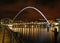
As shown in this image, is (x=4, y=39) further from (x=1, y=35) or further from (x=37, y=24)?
(x=37, y=24)

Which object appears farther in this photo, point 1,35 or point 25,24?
point 25,24

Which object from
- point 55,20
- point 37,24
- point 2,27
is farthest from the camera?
point 37,24

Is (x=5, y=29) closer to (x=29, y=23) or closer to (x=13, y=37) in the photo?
(x=13, y=37)

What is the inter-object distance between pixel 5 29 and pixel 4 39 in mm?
735

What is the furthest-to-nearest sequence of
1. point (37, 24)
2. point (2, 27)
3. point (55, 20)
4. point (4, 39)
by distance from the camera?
point (37, 24), point (55, 20), point (2, 27), point (4, 39)

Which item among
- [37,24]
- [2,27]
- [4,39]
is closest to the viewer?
[4,39]

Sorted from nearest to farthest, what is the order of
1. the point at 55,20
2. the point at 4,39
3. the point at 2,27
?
the point at 4,39 → the point at 2,27 → the point at 55,20

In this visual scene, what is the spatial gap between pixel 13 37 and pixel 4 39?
2.58ft

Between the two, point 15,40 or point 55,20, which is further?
point 55,20

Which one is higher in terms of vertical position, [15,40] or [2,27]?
[2,27]

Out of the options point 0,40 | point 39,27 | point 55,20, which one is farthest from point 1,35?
point 39,27

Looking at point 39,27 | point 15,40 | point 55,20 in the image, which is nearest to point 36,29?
point 39,27

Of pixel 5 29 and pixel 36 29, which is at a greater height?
pixel 5 29

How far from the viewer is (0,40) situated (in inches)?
457
